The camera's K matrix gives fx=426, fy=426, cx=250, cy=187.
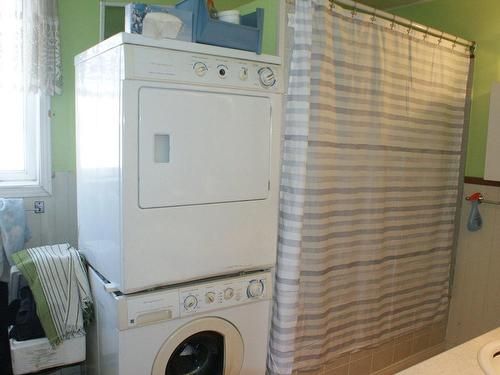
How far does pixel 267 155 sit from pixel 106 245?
2.54 ft

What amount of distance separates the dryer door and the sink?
1.00 m

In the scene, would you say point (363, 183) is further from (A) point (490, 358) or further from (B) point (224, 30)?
(A) point (490, 358)

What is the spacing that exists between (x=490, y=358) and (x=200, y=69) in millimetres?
1337

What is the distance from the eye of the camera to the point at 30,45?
6.89 ft

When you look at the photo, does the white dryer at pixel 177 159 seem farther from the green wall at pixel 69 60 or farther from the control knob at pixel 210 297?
the green wall at pixel 69 60

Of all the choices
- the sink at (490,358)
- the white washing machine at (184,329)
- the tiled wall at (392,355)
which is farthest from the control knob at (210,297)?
the sink at (490,358)

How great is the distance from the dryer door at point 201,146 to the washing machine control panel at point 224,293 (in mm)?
359

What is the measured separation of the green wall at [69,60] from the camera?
2275 mm

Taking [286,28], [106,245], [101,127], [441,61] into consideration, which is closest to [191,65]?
[101,127]

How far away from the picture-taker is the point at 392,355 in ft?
9.00

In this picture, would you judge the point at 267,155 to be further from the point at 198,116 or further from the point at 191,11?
the point at 191,11

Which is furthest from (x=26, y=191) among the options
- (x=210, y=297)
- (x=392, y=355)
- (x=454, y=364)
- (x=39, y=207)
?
(x=392, y=355)

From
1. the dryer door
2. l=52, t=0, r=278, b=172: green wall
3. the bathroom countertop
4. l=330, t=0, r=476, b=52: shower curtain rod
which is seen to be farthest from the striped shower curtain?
l=52, t=0, r=278, b=172: green wall

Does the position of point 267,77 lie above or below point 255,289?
above
